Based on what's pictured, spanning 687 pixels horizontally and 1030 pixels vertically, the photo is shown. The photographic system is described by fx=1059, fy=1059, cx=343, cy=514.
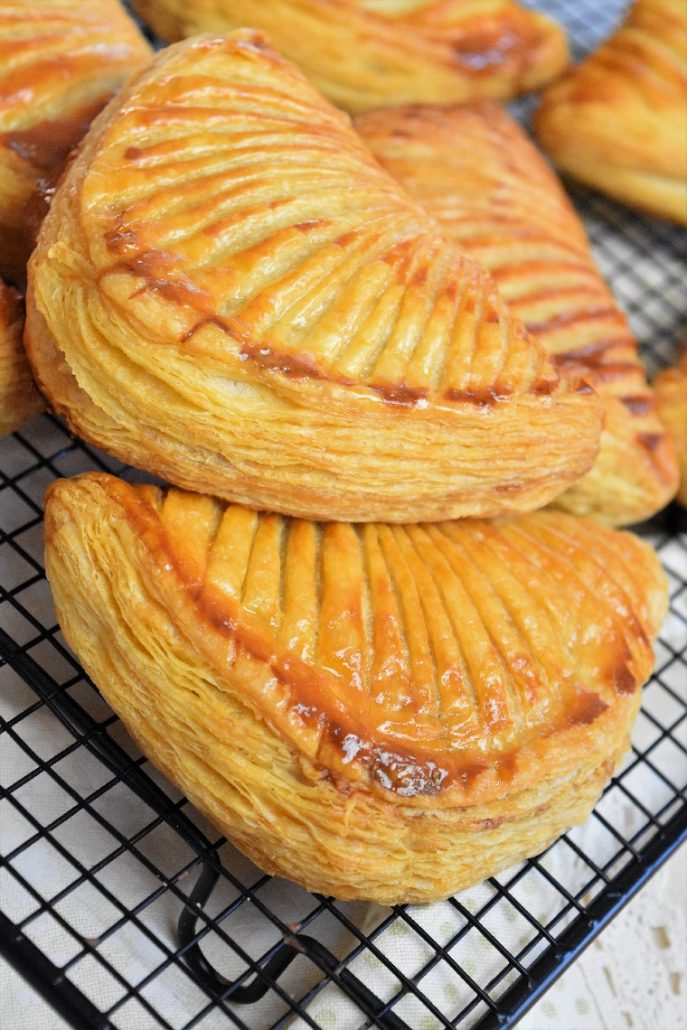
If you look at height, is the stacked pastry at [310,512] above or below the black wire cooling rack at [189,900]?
above

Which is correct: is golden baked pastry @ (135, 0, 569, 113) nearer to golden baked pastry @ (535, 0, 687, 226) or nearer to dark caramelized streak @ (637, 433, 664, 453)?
golden baked pastry @ (535, 0, 687, 226)

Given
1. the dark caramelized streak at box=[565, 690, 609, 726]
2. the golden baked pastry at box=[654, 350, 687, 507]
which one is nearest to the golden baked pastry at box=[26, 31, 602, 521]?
the dark caramelized streak at box=[565, 690, 609, 726]

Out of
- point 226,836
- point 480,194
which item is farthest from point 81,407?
point 480,194

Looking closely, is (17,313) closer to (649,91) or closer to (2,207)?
(2,207)

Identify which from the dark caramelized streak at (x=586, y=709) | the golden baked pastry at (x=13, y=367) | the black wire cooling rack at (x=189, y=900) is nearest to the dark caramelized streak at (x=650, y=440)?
the black wire cooling rack at (x=189, y=900)

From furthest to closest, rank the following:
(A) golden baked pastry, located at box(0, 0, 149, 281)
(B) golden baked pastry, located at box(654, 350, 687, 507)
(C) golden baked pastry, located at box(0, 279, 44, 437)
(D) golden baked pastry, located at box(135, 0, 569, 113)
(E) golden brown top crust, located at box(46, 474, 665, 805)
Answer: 1. (D) golden baked pastry, located at box(135, 0, 569, 113)
2. (B) golden baked pastry, located at box(654, 350, 687, 507)
3. (A) golden baked pastry, located at box(0, 0, 149, 281)
4. (C) golden baked pastry, located at box(0, 279, 44, 437)
5. (E) golden brown top crust, located at box(46, 474, 665, 805)

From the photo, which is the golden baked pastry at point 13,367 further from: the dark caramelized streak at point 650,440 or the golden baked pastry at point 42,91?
the dark caramelized streak at point 650,440
